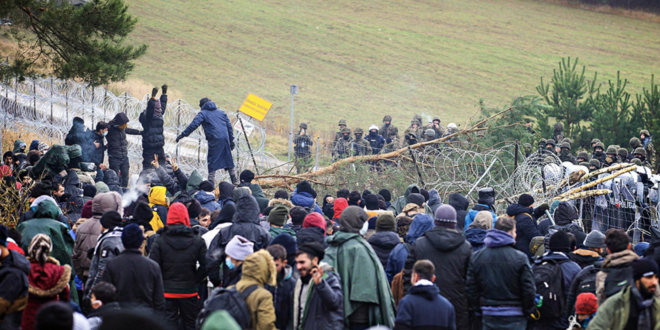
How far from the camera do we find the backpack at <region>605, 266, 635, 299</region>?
4.96 metres

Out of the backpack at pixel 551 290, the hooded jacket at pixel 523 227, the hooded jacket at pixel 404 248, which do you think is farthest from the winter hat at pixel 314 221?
the hooded jacket at pixel 523 227

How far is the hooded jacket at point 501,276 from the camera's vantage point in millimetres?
5582

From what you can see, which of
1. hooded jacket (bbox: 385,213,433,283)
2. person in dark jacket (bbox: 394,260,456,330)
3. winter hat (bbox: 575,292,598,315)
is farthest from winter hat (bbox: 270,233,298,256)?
winter hat (bbox: 575,292,598,315)

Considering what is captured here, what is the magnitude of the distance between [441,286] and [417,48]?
135 ft

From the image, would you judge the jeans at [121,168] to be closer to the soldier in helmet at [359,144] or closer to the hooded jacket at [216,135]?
the hooded jacket at [216,135]

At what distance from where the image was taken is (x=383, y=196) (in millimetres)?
10141

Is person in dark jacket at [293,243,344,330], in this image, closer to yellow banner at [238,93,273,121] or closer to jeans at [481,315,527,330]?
jeans at [481,315,527,330]

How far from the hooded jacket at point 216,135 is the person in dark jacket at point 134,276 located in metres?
6.84

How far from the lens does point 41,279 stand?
5027 mm

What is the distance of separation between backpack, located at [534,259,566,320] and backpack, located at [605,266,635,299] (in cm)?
97

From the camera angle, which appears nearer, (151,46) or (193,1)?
(151,46)

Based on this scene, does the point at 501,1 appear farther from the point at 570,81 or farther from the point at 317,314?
the point at 317,314

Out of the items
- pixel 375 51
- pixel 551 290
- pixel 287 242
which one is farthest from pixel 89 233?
pixel 375 51

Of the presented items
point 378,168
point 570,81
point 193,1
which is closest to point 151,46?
point 193,1
